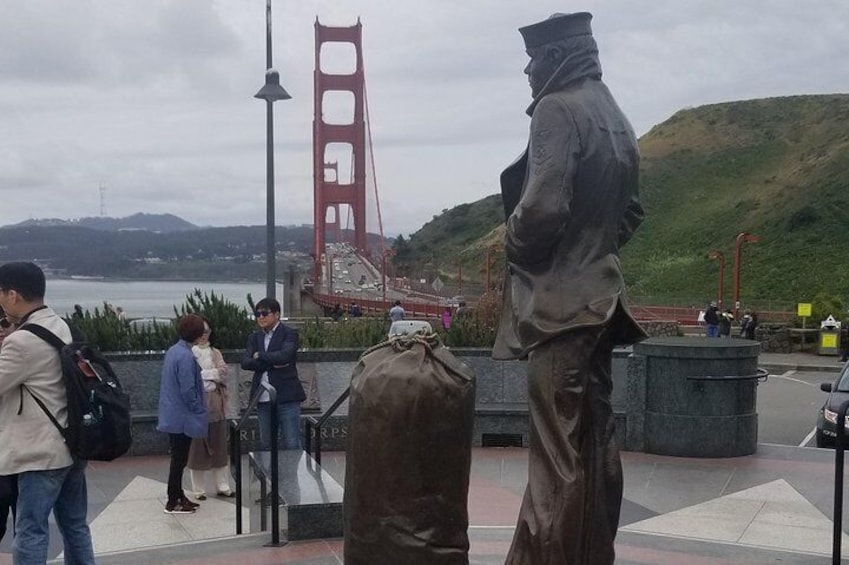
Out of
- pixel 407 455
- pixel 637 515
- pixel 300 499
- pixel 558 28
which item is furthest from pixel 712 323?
pixel 407 455

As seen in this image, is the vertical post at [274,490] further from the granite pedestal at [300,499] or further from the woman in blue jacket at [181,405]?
the woman in blue jacket at [181,405]

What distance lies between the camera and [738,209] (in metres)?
67.9

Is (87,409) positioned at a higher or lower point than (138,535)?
higher

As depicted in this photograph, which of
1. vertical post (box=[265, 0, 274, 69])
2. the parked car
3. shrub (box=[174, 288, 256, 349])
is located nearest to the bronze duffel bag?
shrub (box=[174, 288, 256, 349])

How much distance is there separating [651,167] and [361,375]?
83892 mm

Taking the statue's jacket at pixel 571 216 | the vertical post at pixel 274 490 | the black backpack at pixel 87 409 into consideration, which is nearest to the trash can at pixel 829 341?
the vertical post at pixel 274 490

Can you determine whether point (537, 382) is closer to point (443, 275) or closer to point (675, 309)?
point (675, 309)

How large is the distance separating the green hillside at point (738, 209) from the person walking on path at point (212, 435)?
39.9 meters

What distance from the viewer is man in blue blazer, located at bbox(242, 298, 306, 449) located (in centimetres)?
806

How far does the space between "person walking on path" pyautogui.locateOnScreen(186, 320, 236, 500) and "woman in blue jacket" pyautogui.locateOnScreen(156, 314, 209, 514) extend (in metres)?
0.23

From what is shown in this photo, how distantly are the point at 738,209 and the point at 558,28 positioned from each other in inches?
2669

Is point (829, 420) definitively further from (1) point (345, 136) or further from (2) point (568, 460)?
(1) point (345, 136)

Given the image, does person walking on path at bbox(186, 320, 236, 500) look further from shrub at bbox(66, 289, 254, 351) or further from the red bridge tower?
the red bridge tower

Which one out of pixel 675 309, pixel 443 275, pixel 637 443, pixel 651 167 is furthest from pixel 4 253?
pixel 637 443
